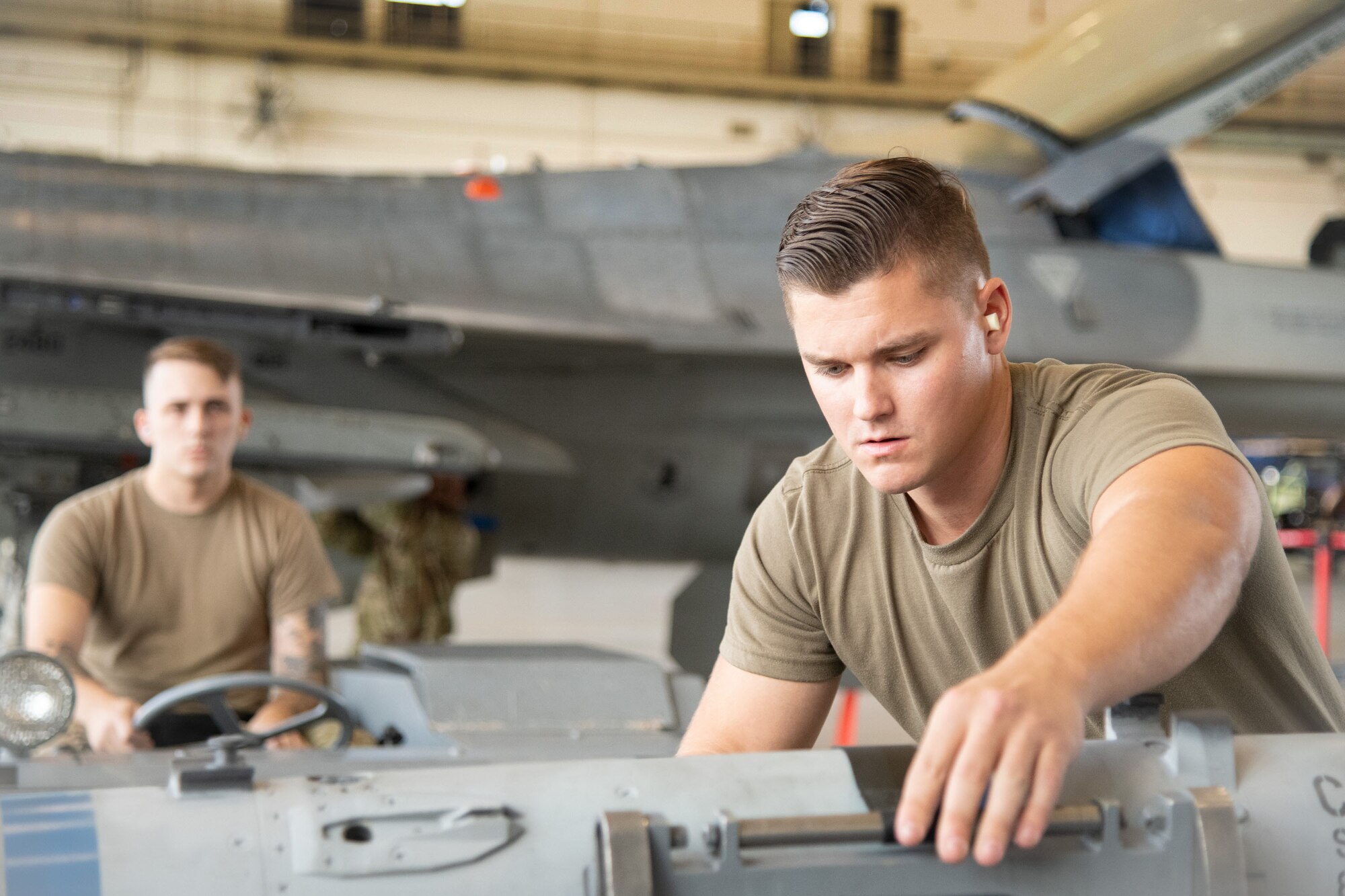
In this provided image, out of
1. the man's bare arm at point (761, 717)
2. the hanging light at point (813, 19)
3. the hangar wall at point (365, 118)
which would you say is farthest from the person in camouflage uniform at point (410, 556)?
the hanging light at point (813, 19)

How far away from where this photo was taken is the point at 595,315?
592cm

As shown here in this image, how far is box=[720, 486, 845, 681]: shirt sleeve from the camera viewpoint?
1.53 meters

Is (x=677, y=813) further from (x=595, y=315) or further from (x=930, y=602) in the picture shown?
(x=595, y=315)

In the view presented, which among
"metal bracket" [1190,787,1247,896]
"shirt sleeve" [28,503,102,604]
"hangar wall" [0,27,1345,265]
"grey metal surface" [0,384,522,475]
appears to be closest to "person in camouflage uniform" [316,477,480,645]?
"grey metal surface" [0,384,522,475]

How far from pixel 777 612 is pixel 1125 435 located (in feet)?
1.54

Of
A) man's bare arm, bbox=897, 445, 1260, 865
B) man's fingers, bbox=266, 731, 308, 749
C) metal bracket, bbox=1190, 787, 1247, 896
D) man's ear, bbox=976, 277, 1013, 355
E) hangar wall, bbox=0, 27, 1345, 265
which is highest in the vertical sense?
hangar wall, bbox=0, 27, 1345, 265

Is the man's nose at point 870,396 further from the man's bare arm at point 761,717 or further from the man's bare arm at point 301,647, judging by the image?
the man's bare arm at point 301,647

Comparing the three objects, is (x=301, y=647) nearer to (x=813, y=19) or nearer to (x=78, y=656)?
(x=78, y=656)

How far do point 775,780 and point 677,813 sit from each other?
0.10 m

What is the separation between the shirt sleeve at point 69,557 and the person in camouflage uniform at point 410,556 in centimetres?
261

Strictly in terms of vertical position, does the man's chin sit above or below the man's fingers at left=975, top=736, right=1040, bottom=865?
above

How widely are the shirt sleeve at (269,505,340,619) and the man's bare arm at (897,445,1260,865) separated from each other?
232 cm

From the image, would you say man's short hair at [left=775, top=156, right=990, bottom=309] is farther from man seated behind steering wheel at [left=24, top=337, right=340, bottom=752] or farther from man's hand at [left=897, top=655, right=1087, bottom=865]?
man seated behind steering wheel at [left=24, top=337, right=340, bottom=752]

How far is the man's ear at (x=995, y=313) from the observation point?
133cm
